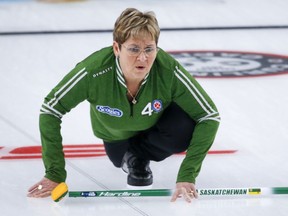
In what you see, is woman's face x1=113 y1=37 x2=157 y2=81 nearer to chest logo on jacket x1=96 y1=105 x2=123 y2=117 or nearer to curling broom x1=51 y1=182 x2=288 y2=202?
chest logo on jacket x1=96 y1=105 x2=123 y2=117

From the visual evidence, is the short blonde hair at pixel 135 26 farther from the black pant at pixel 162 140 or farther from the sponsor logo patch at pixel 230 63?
the sponsor logo patch at pixel 230 63

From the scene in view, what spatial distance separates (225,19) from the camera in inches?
310

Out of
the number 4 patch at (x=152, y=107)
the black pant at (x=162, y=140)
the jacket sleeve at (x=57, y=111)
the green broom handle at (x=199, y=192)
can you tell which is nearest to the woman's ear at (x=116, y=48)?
the jacket sleeve at (x=57, y=111)

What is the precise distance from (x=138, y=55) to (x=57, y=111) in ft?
1.17

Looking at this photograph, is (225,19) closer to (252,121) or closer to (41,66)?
(41,66)

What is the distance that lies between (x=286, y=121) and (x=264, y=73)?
1235 mm

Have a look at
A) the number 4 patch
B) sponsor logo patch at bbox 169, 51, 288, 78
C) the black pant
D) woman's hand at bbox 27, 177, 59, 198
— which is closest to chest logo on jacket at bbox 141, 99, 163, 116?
the number 4 patch

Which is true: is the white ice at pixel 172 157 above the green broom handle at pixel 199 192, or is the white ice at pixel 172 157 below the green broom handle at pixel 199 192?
below

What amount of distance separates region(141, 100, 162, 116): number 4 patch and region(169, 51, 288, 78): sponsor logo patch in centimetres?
231

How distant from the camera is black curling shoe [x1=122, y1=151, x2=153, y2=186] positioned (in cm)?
333

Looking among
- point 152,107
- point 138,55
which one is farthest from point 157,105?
point 138,55

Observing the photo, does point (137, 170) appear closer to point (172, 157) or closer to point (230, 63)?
point (172, 157)

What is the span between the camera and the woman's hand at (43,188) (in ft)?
10.2

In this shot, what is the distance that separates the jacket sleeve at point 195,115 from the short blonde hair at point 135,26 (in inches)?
7.7
